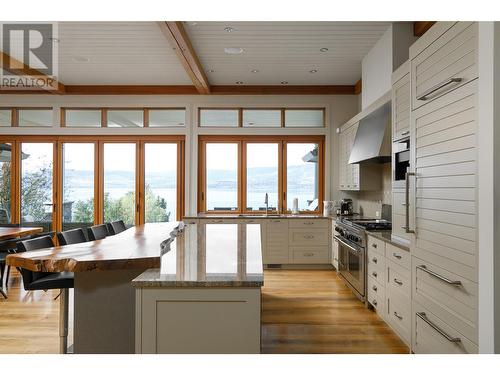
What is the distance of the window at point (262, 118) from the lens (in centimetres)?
625

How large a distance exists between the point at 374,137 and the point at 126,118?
4.41 meters

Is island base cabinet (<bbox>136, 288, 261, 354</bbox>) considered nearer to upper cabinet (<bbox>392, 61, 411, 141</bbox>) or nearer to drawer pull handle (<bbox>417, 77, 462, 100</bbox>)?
drawer pull handle (<bbox>417, 77, 462, 100</bbox>)

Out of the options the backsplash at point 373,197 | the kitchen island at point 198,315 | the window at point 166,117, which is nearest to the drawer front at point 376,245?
the backsplash at point 373,197

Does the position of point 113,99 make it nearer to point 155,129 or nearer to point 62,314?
point 155,129

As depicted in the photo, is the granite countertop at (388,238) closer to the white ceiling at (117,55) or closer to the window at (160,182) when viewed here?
the white ceiling at (117,55)

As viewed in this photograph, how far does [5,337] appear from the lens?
298cm

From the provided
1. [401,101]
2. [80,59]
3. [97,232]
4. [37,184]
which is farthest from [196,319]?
[37,184]

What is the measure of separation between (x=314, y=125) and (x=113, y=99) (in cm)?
370

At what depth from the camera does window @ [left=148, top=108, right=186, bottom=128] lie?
627 centimetres

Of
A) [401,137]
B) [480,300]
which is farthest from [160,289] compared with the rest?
[401,137]

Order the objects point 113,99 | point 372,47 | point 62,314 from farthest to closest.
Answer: point 113,99 → point 372,47 → point 62,314

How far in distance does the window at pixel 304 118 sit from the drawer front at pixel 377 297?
Answer: 3.32m

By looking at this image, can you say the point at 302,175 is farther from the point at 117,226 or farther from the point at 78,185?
the point at 78,185

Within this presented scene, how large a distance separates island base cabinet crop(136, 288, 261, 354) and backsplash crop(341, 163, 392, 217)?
3612 mm
